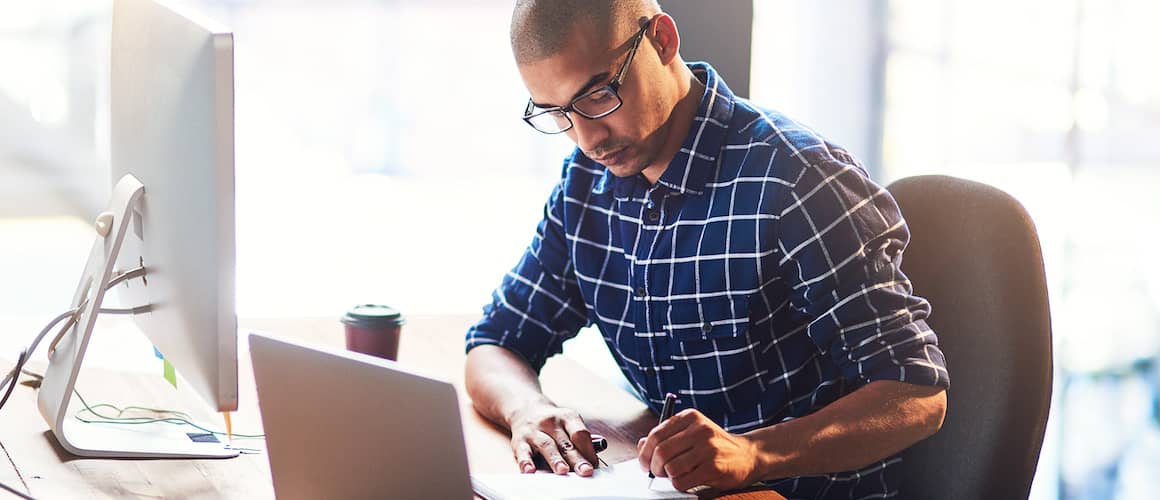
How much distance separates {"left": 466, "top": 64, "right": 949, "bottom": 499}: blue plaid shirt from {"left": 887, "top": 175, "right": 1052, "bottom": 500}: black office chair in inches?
3.7

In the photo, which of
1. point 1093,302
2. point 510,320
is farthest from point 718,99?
point 1093,302

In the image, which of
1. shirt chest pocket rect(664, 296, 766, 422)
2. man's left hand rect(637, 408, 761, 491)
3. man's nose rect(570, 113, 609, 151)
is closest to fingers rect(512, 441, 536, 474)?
man's left hand rect(637, 408, 761, 491)

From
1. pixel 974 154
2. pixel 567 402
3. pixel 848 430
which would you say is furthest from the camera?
pixel 974 154

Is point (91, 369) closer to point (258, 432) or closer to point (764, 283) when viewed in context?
point (258, 432)

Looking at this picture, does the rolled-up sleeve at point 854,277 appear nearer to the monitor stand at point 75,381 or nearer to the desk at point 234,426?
the desk at point 234,426

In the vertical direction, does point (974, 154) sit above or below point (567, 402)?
above

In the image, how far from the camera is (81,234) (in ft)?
9.68

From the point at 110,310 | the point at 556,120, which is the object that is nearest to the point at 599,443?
the point at 556,120

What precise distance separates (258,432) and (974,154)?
2.34 meters

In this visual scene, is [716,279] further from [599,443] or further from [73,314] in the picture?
[73,314]

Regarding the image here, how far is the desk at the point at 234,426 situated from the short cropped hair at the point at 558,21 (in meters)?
0.41

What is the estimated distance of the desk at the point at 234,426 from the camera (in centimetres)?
121

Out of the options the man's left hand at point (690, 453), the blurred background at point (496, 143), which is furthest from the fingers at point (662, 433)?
the blurred background at point (496, 143)

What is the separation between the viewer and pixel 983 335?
1.34 metres
